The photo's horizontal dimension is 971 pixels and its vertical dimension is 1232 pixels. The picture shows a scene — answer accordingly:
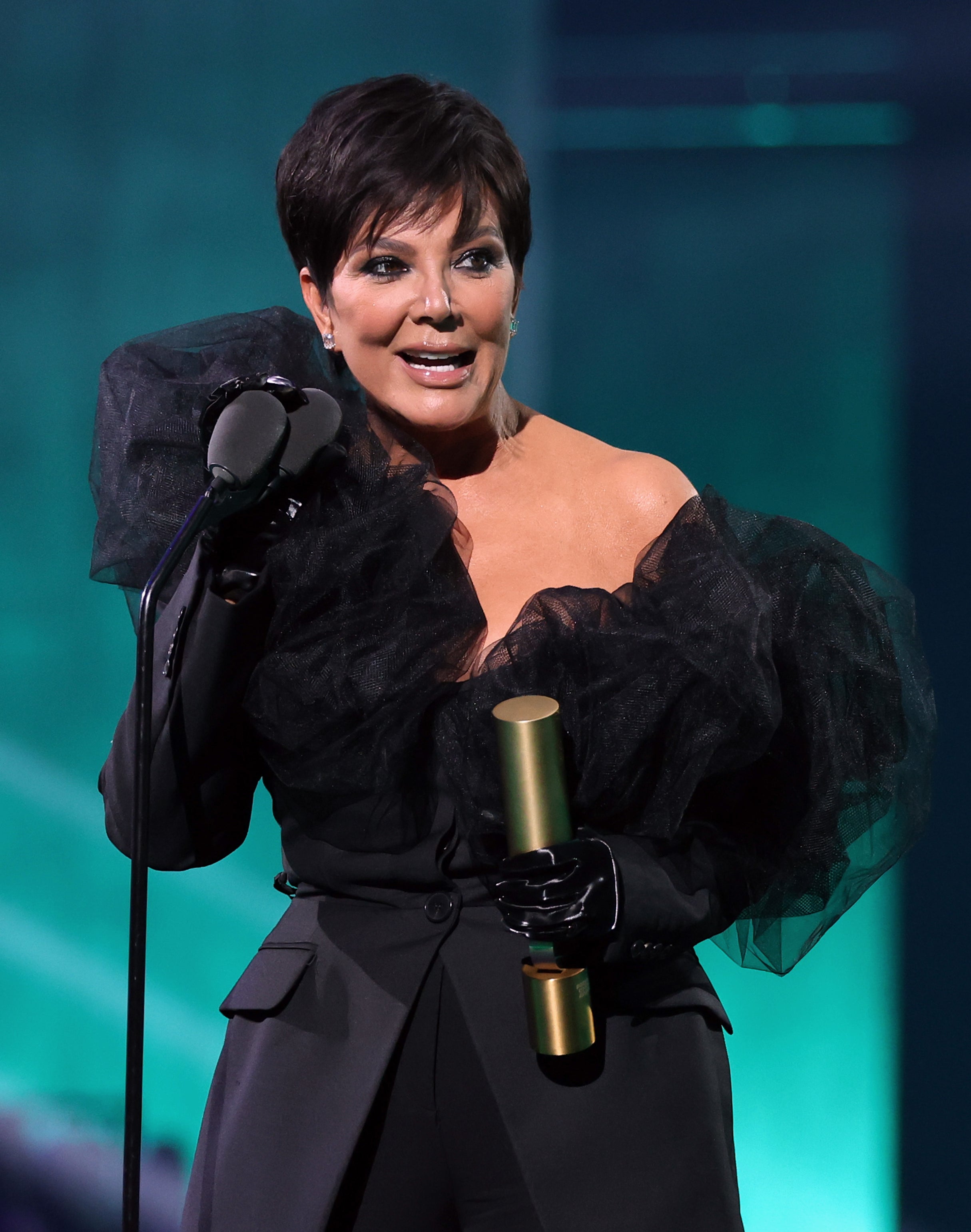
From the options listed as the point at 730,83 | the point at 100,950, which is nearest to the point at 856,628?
the point at 730,83

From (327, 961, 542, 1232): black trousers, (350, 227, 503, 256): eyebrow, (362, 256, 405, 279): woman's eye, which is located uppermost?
(350, 227, 503, 256): eyebrow

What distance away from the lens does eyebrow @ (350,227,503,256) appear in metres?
1.07

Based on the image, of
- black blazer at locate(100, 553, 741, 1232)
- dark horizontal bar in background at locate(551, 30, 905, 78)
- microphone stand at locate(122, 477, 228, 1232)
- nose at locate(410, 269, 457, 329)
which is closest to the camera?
microphone stand at locate(122, 477, 228, 1232)

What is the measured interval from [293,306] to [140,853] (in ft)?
4.39

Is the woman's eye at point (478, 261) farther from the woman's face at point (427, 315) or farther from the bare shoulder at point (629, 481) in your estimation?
the bare shoulder at point (629, 481)

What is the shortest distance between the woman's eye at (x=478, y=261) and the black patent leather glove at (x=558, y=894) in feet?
1.60

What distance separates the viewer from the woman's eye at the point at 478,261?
1096 millimetres

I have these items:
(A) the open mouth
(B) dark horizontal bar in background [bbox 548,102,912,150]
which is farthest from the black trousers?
(B) dark horizontal bar in background [bbox 548,102,912,150]

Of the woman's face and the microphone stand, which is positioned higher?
the woman's face

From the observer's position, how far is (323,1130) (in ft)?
3.14

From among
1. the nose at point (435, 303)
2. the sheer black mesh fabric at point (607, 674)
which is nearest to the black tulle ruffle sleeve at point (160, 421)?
the sheer black mesh fabric at point (607, 674)

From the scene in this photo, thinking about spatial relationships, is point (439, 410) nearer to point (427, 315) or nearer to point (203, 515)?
point (427, 315)

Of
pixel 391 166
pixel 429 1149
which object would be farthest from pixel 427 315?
pixel 429 1149

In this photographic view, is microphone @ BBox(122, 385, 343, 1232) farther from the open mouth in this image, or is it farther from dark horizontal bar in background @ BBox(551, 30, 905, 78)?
dark horizontal bar in background @ BBox(551, 30, 905, 78)
